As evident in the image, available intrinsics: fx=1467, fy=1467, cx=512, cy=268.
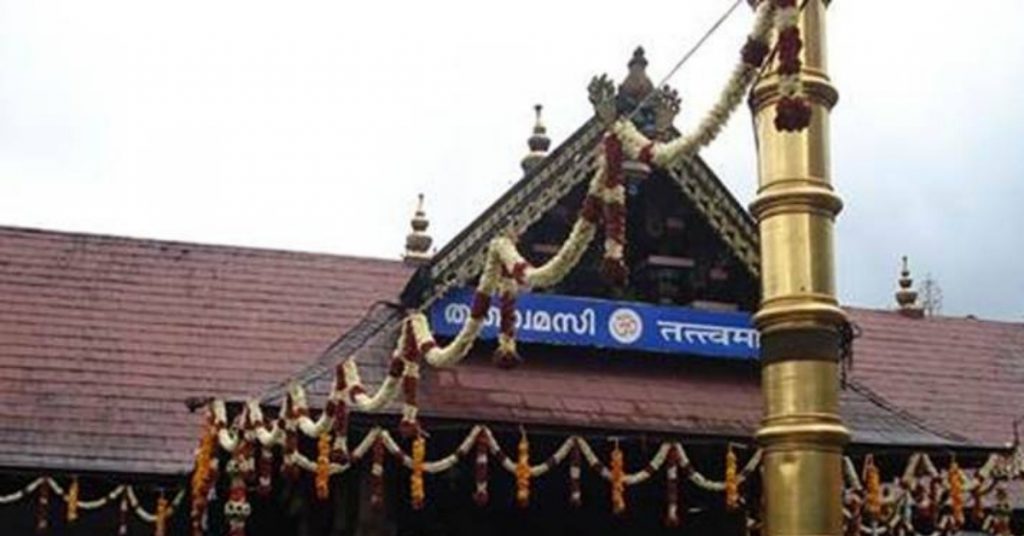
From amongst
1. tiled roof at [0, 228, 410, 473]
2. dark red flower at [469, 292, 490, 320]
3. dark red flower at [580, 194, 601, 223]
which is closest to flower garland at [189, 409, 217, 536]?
tiled roof at [0, 228, 410, 473]

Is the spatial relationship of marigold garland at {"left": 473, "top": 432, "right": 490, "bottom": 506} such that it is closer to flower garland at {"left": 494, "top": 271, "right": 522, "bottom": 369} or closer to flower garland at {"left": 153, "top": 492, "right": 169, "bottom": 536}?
flower garland at {"left": 494, "top": 271, "right": 522, "bottom": 369}

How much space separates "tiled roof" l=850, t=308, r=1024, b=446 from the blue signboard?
5460 millimetres

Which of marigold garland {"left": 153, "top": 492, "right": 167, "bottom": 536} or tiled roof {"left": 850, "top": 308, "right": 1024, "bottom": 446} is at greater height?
tiled roof {"left": 850, "top": 308, "right": 1024, "bottom": 446}

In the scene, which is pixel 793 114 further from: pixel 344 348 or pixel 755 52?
pixel 344 348

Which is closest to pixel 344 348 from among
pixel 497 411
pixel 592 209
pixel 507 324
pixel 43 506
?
pixel 497 411

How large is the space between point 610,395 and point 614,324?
0.71 meters

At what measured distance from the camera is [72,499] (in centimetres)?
1238

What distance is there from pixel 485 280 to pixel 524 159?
7417 mm

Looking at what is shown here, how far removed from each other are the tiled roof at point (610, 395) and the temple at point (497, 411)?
2 centimetres

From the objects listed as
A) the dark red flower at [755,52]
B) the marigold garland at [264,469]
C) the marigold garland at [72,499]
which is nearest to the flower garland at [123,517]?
the marigold garland at [72,499]

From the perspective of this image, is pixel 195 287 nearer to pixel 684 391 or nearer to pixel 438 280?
pixel 438 280

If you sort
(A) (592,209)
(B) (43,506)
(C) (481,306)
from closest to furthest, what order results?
(A) (592,209) < (C) (481,306) < (B) (43,506)

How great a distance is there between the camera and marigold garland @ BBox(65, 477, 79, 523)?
12359 millimetres

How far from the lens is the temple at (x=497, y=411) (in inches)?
451
